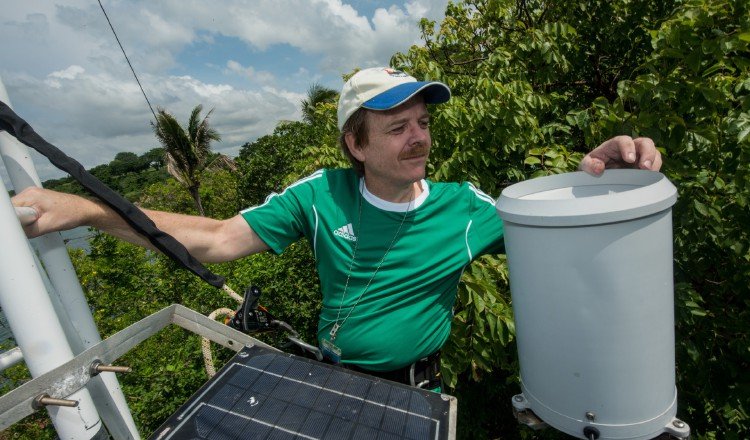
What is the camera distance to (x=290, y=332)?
5.97ft

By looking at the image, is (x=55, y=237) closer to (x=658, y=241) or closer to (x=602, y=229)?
(x=602, y=229)

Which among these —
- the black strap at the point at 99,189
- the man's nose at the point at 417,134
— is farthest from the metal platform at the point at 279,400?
the man's nose at the point at 417,134

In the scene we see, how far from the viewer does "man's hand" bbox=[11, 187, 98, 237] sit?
112 cm

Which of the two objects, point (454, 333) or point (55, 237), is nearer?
point (55, 237)

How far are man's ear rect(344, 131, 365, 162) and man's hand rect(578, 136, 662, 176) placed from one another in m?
0.97

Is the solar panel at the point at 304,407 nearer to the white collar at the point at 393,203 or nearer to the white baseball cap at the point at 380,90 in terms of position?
the white collar at the point at 393,203

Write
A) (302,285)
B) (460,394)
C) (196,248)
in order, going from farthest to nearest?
(302,285) → (460,394) → (196,248)

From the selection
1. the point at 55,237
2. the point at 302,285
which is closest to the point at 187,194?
the point at 302,285

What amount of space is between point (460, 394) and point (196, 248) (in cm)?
329

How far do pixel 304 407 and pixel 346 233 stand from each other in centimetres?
83

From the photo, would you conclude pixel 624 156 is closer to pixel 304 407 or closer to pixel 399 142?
pixel 399 142

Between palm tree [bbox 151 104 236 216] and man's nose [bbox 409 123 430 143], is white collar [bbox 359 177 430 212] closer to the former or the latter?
man's nose [bbox 409 123 430 143]

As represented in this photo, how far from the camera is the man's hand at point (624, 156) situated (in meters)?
1.34

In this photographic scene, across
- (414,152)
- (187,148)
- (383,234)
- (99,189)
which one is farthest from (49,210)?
(187,148)
